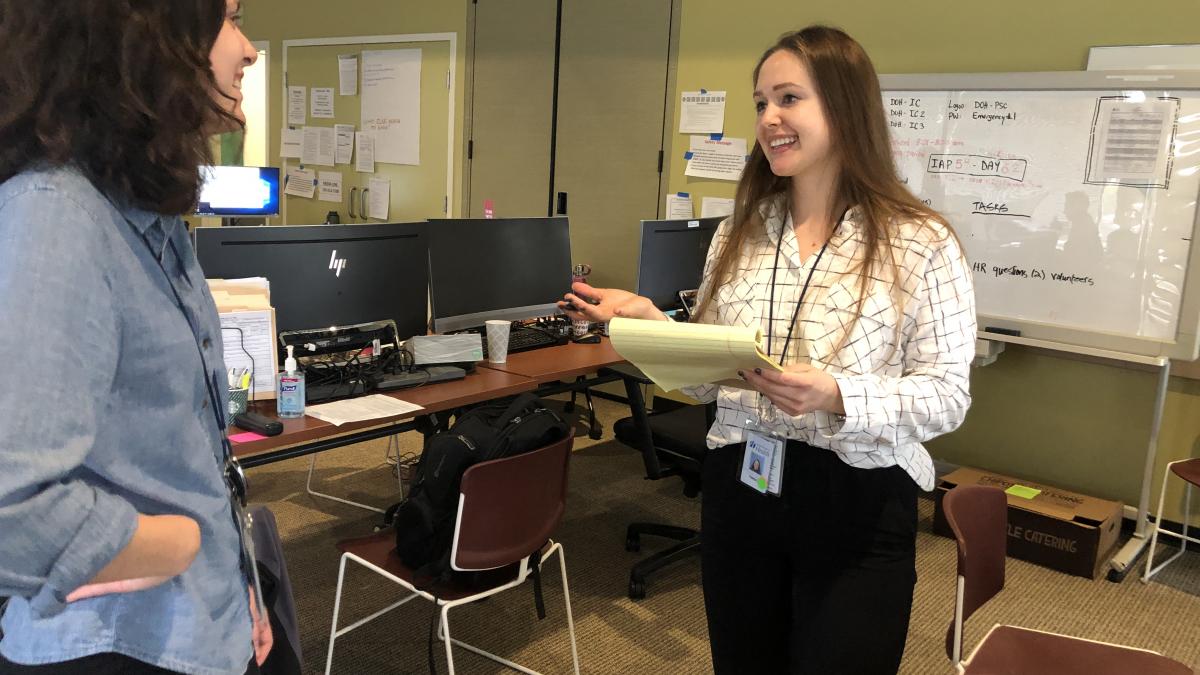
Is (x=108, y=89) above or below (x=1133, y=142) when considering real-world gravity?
below

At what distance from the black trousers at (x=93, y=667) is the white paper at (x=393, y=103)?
17.8ft

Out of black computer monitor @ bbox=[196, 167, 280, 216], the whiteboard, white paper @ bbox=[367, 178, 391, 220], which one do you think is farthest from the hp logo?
white paper @ bbox=[367, 178, 391, 220]

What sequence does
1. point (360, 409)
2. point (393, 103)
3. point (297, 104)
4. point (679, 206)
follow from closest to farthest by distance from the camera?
point (360, 409)
point (679, 206)
point (393, 103)
point (297, 104)

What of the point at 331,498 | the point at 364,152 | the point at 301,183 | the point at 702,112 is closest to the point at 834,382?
the point at 331,498

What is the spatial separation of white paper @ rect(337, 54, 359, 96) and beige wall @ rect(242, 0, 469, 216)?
0.55 ft

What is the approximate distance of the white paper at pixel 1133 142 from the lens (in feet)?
10.3

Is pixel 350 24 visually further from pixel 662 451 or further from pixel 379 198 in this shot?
pixel 662 451

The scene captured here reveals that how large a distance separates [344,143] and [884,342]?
573 centimetres

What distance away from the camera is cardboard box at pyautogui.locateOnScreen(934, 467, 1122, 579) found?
320 centimetres

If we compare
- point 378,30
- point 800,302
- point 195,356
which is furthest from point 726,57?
point 195,356

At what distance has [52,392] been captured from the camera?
695 mm

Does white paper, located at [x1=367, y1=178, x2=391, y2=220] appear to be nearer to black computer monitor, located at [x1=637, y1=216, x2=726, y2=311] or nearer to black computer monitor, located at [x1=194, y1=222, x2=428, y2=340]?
black computer monitor, located at [x1=637, y1=216, x2=726, y2=311]

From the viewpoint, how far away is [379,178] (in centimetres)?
627

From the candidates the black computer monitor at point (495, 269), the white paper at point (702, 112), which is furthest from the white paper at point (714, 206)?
the black computer monitor at point (495, 269)
